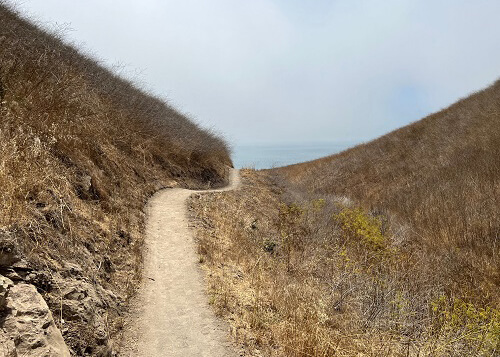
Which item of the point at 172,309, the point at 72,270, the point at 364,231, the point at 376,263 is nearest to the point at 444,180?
the point at 364,231

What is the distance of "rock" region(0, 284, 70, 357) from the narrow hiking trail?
120 cm

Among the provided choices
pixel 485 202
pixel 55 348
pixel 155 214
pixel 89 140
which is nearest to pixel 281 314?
pixel 55 348

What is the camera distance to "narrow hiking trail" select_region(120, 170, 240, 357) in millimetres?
3732

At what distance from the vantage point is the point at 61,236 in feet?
13.8

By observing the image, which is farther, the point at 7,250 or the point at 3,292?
the point at 7,250

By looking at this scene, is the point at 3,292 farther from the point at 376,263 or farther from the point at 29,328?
the point at 376,263

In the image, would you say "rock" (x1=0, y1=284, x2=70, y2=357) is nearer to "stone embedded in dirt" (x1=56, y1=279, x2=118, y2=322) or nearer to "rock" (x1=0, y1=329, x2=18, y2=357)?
"rock" (x1=0, y1=329, x2=18, y2=357)

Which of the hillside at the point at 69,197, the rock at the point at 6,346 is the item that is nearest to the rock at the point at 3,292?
the hillside at the point at 69,197

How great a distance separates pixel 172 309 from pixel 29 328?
2271mm

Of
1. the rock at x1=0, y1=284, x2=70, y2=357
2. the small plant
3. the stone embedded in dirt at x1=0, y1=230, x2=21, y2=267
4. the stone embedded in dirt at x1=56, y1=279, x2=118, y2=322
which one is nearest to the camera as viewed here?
the rock at x1=0, y1=284, x2=70, y2=357

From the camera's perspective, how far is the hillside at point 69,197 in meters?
3.31

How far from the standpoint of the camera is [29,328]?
2.47 metres

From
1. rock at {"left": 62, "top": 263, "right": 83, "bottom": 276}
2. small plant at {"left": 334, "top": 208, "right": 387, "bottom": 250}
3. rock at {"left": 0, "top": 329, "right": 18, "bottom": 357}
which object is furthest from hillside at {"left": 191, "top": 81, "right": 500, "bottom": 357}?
rock at {"left": 0, "top": 329, "right": 18, "bottom": 357}

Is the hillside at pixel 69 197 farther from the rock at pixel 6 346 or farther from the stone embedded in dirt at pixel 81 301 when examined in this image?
the rock at pixel 6 346
